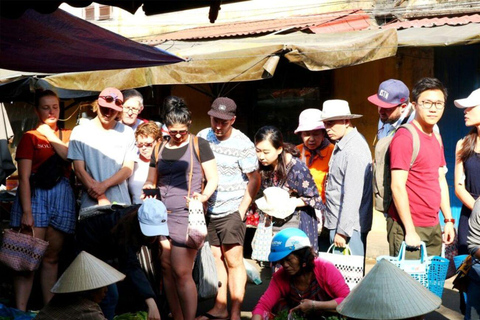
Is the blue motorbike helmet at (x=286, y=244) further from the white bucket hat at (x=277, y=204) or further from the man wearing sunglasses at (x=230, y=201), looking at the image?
the man wearing sunglasses at (x=230, y=201)

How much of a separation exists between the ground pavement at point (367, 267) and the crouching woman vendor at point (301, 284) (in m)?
2.00

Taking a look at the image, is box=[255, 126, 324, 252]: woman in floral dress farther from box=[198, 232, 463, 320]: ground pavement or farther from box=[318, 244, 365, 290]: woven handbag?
box=[198, 232, 463, 320]: ground pavement

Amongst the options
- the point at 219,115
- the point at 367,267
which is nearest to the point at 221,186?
the point at 219,115

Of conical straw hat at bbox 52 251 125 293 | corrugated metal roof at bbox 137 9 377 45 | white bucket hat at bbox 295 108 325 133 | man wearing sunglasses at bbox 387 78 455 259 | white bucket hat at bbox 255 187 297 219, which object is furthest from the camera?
corrugated metal roof at bbox 137 9 377 45

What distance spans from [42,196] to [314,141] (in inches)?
96.8

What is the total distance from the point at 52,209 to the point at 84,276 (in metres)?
2.31

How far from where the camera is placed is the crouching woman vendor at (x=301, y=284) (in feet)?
16.2

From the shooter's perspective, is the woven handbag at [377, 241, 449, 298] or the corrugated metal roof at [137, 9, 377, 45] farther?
the corrugated metal roof at [137, 9, 377, 45]

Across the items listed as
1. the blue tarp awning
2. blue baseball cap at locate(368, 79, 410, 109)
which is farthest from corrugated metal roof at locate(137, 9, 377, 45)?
the blue tarp awning

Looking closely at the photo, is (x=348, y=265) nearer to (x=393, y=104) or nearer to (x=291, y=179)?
(x=291, y=179)

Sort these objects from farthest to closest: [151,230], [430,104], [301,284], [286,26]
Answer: [286,26] → [430,104] → [151,230] → [301,284]

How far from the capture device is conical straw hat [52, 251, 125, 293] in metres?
4.36

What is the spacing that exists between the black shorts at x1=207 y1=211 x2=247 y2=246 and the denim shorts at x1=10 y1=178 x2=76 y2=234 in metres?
1.21

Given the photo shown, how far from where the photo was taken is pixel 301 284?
5.12 metres
